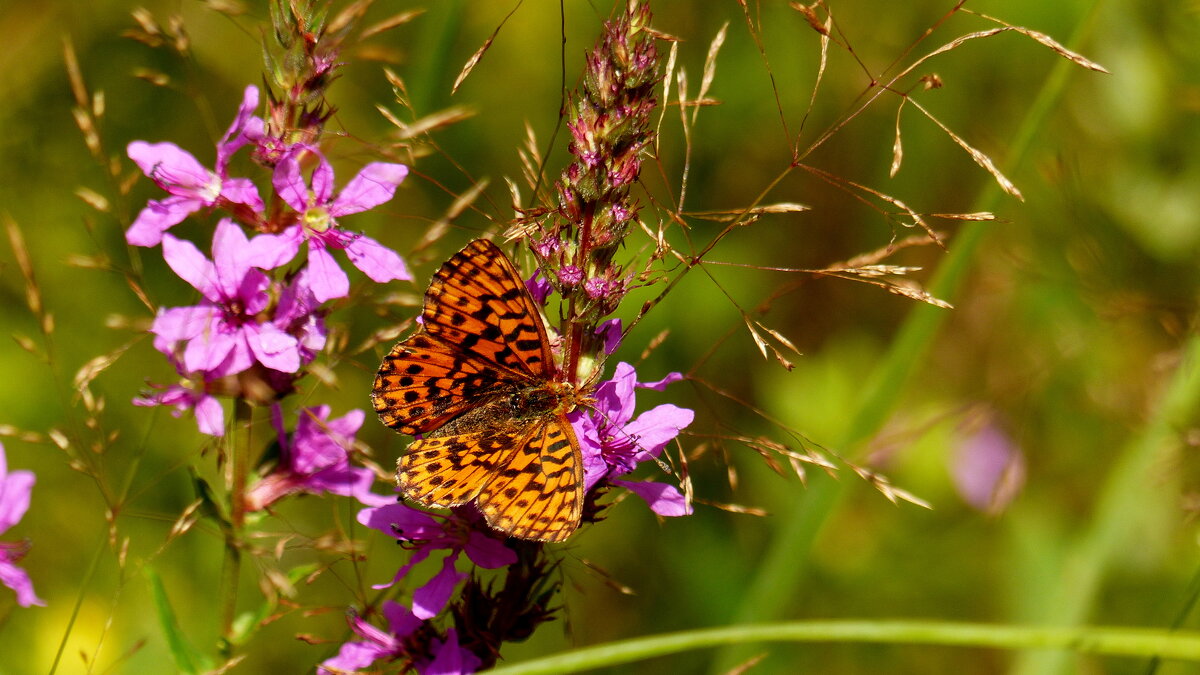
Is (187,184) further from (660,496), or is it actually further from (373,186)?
(660,496)

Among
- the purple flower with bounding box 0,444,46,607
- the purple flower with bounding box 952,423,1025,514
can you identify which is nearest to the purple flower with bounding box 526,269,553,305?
the purple flower with bounding box 0,444,46,607

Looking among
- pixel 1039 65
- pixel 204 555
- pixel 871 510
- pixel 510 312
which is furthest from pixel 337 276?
pixel 1039 65

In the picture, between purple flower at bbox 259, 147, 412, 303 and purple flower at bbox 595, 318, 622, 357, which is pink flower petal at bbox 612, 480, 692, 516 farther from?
purple flower at bbox 259, 147, 412, 303

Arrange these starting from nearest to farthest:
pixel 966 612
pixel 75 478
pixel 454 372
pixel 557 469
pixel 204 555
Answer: pixel 557 469, pixel 454 372, pixel 204 555, pixel 75 478, pixel 966 612

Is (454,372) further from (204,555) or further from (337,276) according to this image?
(204,555)

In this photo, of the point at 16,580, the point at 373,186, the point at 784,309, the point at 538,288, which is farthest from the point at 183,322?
the point at 784,309

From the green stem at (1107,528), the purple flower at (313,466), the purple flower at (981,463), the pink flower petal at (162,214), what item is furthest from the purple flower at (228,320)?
the purple flower at (981,463)

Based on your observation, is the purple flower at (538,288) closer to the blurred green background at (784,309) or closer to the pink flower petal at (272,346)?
the pink flower petal at (272,346)

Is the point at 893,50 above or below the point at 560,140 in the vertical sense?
above
